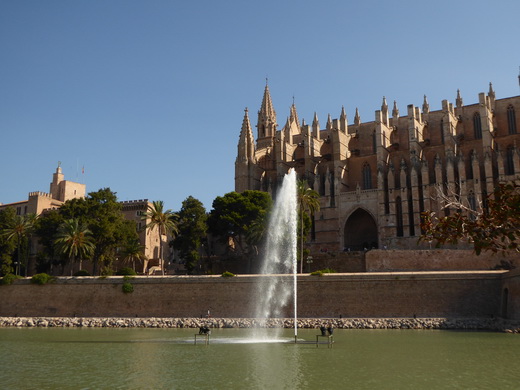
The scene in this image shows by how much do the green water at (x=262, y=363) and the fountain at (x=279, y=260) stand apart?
9.23m

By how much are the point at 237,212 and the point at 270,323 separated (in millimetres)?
16737

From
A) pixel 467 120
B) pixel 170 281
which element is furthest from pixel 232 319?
pixel 467 120

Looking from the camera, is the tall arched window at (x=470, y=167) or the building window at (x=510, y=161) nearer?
the building window at (x=510, y=161)

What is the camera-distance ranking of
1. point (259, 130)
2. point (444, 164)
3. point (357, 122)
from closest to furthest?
point (444, 164), point (357, 122), point (259, 130)

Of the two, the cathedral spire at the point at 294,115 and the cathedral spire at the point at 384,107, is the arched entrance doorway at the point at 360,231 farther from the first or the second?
the cathedral spire at the point at 294,115

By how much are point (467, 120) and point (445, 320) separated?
2947cm

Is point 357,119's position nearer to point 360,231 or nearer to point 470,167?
point 360,231

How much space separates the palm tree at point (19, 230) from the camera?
1750 inches

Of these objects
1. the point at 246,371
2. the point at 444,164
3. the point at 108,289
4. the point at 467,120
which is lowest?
the point at 246,371

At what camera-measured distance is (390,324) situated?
30.5m

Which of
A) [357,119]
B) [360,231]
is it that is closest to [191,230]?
[360,231]

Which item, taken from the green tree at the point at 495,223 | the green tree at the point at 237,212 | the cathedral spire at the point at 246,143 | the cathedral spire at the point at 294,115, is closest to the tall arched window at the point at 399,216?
the green tree at the point at 237,212

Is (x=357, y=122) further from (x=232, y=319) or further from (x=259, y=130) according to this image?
(x=232, y=319)

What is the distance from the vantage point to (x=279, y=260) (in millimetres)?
43938
